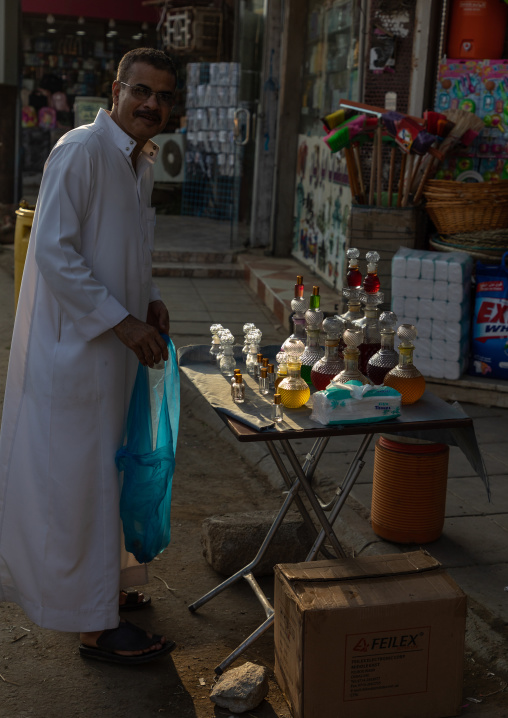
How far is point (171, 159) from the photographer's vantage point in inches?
513

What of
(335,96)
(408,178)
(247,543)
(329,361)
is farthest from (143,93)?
(335,96)

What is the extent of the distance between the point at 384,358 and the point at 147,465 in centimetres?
86

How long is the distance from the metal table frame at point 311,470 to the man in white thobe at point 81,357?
1.34 ft

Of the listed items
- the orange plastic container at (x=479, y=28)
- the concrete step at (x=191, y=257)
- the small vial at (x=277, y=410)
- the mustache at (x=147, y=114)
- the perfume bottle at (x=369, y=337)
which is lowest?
the concrete step at (x=191, y=257)

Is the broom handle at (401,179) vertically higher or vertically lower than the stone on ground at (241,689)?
higher

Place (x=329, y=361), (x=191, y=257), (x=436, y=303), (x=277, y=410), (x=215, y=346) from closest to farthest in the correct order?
(x=277, y=410) < (x=329, y=361) < (x=215, y=346) < (x=436, y=303) < (x=191, y=257)

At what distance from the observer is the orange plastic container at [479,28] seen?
5902 millimetres

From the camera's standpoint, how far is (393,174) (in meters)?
6.41

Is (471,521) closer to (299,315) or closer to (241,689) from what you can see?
(299,315)

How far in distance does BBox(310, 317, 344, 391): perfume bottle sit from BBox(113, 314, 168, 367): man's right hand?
530 mm

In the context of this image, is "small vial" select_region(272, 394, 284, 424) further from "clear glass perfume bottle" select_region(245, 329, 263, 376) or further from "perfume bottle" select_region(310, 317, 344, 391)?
"clear glass perfume bottle" select_region(245, 329, 263, 376)

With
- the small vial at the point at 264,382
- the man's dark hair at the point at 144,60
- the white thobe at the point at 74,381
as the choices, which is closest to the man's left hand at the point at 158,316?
the white thobe at the point at 74,381

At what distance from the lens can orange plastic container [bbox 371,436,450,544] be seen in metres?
3.54

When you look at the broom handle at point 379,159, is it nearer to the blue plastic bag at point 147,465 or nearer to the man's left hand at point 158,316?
the man's left hand at point 158,316
